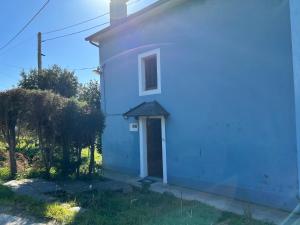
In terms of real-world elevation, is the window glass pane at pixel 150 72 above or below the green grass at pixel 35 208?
above

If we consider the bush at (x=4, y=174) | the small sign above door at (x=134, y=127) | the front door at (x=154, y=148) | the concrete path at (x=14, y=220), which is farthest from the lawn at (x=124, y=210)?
the small sign above door at (x=134, y=127)

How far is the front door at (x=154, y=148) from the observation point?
11.0m

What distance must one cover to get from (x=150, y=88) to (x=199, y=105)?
2.54 m

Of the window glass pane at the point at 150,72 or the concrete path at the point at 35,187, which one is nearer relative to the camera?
the concrete path at the point at 35,187

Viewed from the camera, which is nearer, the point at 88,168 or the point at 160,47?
the point at 160,47

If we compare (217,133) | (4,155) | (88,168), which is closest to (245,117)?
(217,133)

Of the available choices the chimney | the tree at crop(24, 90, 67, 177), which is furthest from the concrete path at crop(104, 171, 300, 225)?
the chimney

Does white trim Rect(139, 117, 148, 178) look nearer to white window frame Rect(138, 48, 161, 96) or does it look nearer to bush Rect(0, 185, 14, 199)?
white window frame Rect(138, 48, 161, 96)

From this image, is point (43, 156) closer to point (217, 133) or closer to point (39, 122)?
point (39, 122)

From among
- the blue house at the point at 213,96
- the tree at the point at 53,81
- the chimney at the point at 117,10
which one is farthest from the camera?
the tree at the point at 53,81

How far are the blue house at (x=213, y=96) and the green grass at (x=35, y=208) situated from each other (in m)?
4.03

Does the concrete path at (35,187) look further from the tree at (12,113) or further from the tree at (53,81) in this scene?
the tree at (53,81)

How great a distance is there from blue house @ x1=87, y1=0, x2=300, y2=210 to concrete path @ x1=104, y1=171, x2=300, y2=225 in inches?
10.7

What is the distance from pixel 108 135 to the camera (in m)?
13.3
